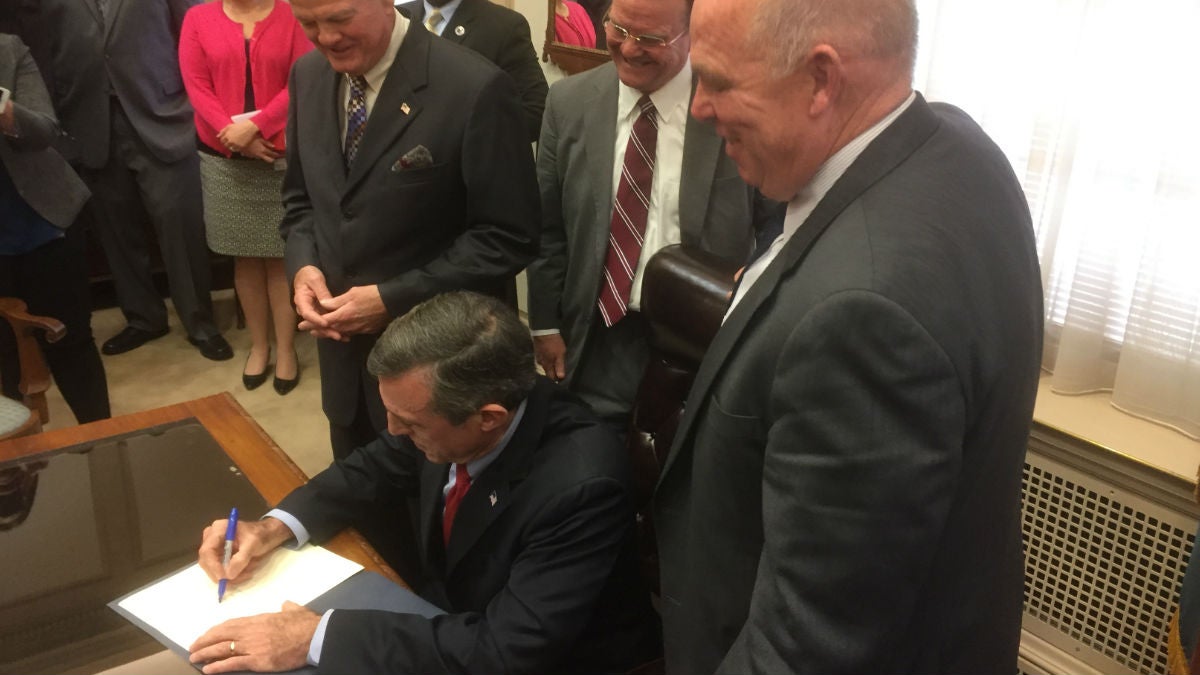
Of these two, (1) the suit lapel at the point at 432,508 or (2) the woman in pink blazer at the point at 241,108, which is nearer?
(1) the suit lapel at the point at 432,508

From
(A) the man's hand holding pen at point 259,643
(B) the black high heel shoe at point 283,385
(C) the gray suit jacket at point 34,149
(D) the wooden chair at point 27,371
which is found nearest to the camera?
(A) the man's hand holding pen at point 259,643

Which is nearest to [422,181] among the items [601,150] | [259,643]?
[601,150]

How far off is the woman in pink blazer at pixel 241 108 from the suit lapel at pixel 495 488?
1714 millimetres

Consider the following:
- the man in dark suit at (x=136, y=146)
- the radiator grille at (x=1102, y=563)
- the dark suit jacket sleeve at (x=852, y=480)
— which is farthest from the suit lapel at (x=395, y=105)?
the man in dark suit at (x=136, y=146)

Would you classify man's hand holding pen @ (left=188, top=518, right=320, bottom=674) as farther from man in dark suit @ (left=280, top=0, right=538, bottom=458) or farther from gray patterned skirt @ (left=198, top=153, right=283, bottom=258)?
gray patterned skirt @ (left=198, top=153, right=283, bottom=258)

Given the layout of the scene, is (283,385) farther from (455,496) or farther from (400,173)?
(455,496)

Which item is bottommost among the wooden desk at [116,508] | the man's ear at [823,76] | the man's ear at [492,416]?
the wooden desk at [116,508]

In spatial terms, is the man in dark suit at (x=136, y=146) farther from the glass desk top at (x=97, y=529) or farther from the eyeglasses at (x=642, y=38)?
the eyeglasses at (x=642, y=38)

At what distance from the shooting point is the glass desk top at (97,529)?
1350 mm

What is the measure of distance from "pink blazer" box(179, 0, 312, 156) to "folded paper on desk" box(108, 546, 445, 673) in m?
2.09

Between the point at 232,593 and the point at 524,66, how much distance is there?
1805 millimetres

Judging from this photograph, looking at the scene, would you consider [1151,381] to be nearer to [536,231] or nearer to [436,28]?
[536,231]

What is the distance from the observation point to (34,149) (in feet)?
8.16

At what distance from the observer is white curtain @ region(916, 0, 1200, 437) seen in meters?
1.74
